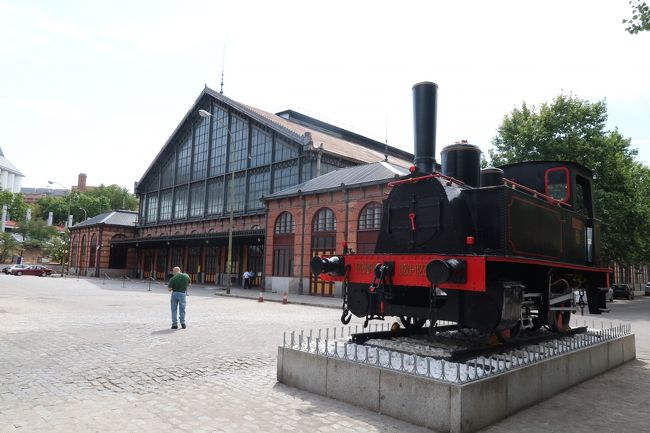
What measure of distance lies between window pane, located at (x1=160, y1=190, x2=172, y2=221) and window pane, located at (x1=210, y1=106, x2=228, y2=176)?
7.99m

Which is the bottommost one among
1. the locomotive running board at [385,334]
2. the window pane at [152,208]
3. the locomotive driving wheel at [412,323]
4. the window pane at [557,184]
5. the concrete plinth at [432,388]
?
the concrete plinth at [432,388]

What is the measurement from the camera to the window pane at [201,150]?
4416 centimetres

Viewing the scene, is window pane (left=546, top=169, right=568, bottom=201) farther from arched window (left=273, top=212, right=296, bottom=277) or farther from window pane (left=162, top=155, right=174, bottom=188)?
window pane (left=162, top=155, right=174, bottom=188)

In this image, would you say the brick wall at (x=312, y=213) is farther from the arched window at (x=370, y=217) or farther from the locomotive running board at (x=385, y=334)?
the locomotive running board at (x=385, y=334)

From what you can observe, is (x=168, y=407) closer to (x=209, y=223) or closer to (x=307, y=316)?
(x=307, y=316)

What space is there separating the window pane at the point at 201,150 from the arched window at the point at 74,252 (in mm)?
19778

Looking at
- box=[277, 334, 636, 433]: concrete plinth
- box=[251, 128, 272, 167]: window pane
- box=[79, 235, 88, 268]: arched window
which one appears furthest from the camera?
box=[79, 235, 88, 268]: arched window

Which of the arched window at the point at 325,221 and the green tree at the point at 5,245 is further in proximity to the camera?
the green tree at the point at 5,245

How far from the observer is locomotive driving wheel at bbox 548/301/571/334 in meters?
7.94

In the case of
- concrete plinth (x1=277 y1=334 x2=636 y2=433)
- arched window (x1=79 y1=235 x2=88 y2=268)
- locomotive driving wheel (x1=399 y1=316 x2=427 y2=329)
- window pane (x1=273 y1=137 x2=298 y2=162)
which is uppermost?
window pane (x1=273 y1=137 x2=298 y2=162)

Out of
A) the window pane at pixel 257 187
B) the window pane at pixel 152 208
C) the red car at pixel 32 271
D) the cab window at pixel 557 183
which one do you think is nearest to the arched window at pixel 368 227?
the window pane at pixel 257 187

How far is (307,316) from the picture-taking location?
16.0 meters

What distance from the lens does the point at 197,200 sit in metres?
44.2

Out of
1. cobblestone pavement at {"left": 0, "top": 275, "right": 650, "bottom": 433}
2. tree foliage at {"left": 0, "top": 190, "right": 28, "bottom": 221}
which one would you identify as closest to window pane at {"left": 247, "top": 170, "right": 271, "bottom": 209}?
cobblestone pavement at {"left": 0, "top": 275, "right": 650, "bottom": 433}
